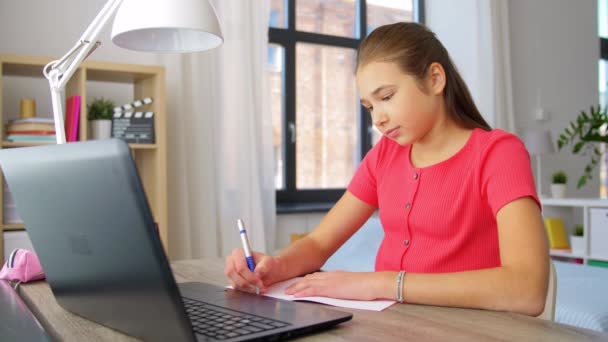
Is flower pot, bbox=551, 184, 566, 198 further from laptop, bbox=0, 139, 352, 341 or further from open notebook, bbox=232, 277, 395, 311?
laptop, bbox=0, 139, 352, 341

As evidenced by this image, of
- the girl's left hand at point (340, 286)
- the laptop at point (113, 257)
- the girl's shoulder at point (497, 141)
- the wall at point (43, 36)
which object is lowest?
the girl's left hand at point (340, 286)

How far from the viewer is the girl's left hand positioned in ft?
3.19

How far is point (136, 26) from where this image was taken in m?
1.19

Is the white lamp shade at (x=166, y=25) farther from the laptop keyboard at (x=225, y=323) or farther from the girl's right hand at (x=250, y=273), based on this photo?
the laptop keyboard at (x=225, y=323)

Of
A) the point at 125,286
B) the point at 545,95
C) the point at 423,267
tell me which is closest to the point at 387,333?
the point at 125,286

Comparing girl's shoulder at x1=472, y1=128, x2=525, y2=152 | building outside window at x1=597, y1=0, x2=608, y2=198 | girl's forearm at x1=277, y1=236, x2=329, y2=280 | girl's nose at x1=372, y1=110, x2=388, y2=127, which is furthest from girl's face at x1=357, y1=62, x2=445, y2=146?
building outside window at x1=597, y1=0, x2=608, y2=198

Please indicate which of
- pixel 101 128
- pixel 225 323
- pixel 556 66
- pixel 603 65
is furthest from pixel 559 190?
pixel 225 323

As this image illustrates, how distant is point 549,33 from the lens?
15.9 ft

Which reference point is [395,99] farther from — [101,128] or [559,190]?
[559,190]

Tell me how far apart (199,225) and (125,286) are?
248cm

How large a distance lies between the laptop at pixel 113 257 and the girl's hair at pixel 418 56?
1.83 feet

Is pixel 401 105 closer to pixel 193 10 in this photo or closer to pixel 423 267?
pixel 423 267

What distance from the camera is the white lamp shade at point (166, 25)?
1.19m

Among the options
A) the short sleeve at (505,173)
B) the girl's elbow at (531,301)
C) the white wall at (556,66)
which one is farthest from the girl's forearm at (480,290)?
the white wall at (556,66)
